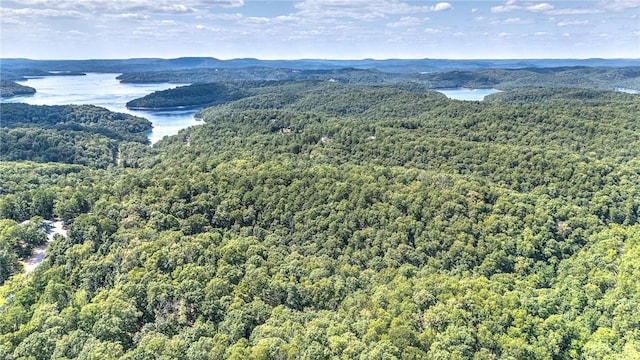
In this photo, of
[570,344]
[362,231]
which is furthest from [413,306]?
[362,231]

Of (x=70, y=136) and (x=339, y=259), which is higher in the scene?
(x=70, y=136)

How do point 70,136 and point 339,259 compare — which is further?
point 70,136

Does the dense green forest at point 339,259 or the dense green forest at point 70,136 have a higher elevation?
the dense green forest at point 70,136

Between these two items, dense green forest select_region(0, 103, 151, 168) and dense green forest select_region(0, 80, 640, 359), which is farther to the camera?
dense green forest select_region(0, 103, 151, 168)

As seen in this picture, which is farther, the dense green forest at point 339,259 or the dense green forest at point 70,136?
the dense green forest at point 70,136

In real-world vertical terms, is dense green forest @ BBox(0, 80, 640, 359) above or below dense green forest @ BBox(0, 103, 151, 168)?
below
